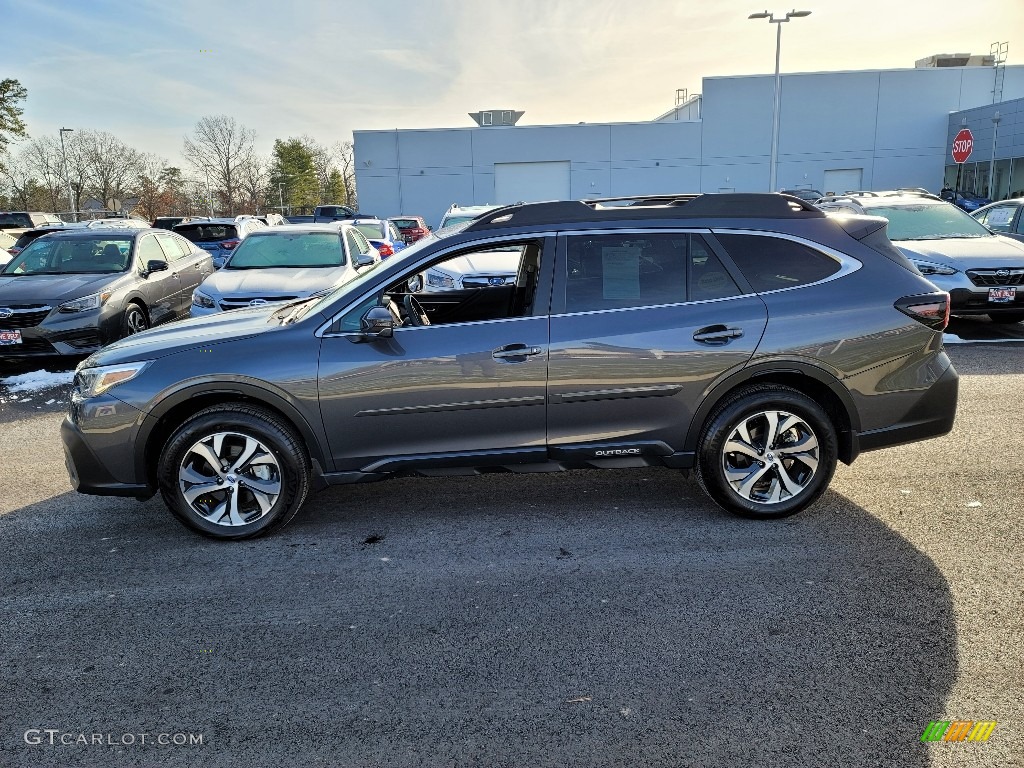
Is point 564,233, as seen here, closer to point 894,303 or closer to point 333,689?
point 894,303

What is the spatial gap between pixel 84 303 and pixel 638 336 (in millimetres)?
7392

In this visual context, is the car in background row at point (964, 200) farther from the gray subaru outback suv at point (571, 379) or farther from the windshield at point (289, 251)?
the gray subaru outback suv at point (571, 379)

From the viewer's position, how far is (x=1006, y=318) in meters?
10.3

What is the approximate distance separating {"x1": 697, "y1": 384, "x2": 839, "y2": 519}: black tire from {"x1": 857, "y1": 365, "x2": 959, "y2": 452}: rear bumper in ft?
0.75

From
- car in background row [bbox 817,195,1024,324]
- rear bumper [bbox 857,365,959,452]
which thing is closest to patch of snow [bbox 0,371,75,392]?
rear bumper [bbox 857,365,959,452]

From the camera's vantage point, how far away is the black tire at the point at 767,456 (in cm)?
434

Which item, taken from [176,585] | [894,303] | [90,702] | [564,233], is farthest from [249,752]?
[894,303]

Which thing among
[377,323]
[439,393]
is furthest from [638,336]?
[377,323]

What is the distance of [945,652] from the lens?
3117 mm

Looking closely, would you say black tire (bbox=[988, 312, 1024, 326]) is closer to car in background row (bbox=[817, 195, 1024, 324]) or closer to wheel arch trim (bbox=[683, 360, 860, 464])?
car in background row (bbox=[817, 195, 1024, 324])

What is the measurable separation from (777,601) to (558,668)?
1158 mm

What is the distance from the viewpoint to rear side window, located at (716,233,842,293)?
440 cm

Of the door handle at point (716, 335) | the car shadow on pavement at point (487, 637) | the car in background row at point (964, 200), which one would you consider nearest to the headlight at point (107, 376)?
the car shadow on pavement at point (487, 637)

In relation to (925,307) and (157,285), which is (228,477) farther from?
(157,285)
